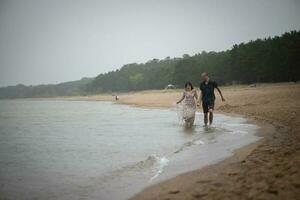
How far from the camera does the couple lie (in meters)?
12.6

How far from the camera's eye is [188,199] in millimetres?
4211

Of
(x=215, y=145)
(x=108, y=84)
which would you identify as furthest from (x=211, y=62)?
(x=108, y=84)

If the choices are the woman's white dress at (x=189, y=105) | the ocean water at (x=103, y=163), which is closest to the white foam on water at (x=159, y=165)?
the ocean water at (x=103, y=163)

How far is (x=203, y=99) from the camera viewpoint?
12.8 m

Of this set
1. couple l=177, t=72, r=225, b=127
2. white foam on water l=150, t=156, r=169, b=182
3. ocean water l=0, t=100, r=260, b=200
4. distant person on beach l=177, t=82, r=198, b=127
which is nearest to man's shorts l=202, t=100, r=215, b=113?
couple l=177, t=72, r=225, b=127

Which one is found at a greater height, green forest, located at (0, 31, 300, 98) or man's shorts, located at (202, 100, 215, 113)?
green forest, located at (0, 31, 300, 98)

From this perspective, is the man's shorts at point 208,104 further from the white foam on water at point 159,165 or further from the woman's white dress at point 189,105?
the white foam on water at point 159,165

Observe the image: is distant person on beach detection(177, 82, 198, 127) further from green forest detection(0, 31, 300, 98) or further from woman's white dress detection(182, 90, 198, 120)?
green forest detection(0, 31, 300, 98)

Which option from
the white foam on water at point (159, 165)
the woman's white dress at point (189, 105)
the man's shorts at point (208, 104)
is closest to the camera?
the white foam on water at point (159, 165)

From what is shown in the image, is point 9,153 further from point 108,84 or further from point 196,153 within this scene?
point 108,84

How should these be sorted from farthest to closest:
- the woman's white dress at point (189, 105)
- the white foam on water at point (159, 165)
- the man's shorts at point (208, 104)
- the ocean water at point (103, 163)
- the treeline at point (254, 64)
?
the treeline at point (254, 64)
the woman's white dress at point (189, 105)
the man's shorts at point (208, 104)
the white foam on water at point (159, 165)
the ocean water at point (103, 163)

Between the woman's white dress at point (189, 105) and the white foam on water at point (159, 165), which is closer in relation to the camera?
the white foam on water at point (159, 165)

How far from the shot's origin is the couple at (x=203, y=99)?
41.4ft

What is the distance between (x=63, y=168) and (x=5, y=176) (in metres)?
1.27
